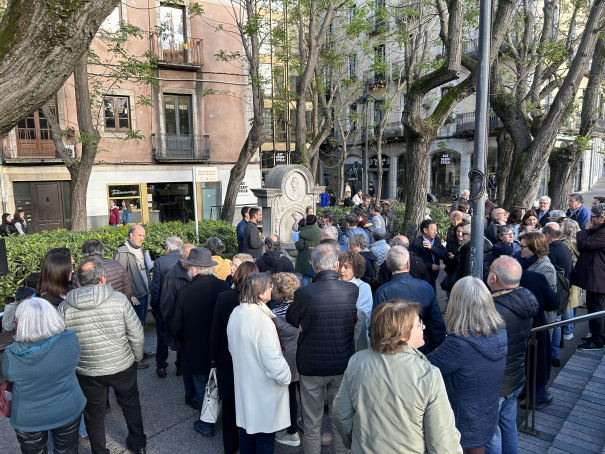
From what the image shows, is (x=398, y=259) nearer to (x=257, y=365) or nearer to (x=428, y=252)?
(x=257, y=365)

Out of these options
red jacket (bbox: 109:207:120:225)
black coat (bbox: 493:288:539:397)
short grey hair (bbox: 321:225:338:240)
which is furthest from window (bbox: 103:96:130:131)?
black coat (bbox: 493:288:539:397)

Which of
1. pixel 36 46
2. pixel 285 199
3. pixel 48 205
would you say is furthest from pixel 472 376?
pixel 48 205

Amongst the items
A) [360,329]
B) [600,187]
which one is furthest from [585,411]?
[600,187]

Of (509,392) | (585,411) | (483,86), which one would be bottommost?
(585,411)

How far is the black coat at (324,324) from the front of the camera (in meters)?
3.38

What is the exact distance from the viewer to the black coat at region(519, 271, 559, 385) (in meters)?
4.03

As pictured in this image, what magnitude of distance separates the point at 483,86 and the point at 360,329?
3612 millimetres

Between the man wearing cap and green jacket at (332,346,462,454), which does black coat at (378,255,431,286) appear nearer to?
the man wearing cap

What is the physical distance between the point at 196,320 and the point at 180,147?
18419mm

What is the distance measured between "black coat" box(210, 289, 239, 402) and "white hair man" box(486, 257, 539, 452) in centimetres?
207

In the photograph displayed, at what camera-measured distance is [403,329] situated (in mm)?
2193

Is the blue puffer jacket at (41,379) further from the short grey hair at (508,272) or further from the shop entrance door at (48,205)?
the shop entrance door at (48,205)

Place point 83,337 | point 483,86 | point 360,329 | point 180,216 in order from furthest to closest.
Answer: point 180,216, point 483,86, point 360,329, point 83,337

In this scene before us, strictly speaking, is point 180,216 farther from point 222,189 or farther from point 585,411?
point 585,411
